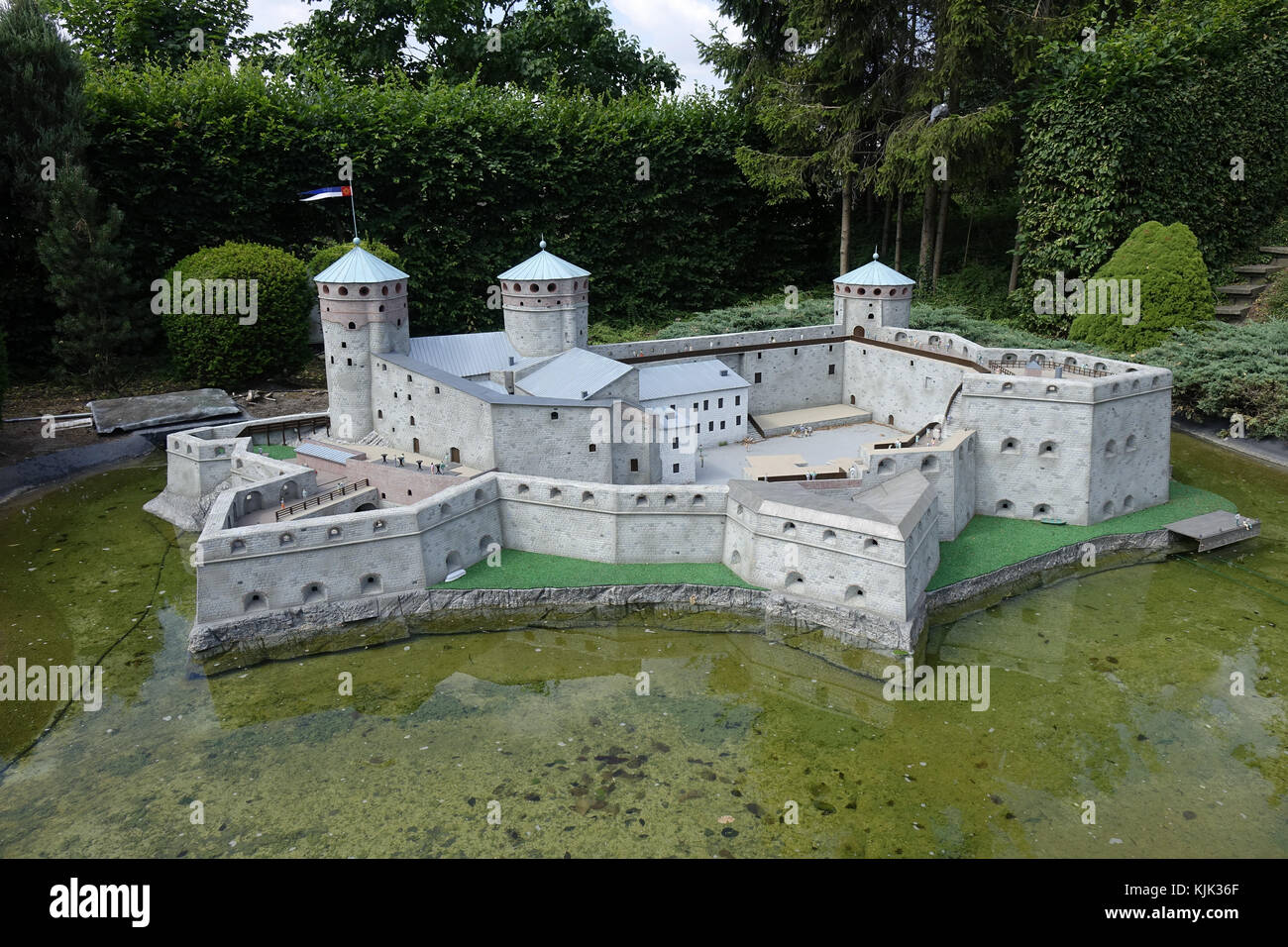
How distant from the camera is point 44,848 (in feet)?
55.1

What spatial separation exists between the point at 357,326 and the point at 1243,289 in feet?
121

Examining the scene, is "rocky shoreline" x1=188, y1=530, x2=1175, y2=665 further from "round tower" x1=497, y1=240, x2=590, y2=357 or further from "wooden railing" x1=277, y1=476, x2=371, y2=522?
"round tower" x1=497, y1=240, x2=590, y2=357

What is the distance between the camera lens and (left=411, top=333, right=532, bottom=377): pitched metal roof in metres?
30.7

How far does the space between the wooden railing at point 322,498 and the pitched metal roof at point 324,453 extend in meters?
0.92

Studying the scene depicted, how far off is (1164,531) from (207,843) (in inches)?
960

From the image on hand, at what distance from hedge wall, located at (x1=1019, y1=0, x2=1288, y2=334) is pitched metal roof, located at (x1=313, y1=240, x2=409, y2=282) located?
90.3ft

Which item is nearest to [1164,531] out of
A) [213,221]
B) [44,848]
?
[44,848]

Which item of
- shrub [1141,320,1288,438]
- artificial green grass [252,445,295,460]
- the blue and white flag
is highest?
the blue and white flag
